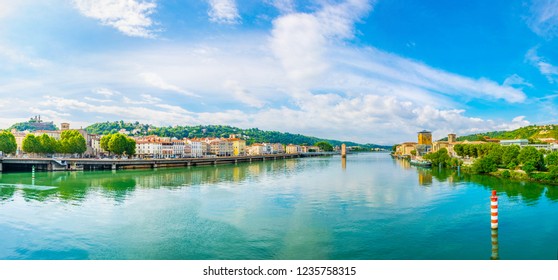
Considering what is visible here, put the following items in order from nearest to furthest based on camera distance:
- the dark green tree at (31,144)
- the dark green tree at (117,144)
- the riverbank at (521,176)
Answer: the riverbank at (521,176)
the dark green tree at (31,144)
the dark green tree at (117,144)

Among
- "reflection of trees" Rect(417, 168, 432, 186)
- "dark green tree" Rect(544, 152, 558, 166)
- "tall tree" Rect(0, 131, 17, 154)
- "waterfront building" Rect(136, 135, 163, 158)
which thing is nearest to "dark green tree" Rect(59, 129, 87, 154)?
"tall tree" Rect(0, 131, 17, 154)

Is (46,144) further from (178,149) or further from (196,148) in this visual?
(196,148)

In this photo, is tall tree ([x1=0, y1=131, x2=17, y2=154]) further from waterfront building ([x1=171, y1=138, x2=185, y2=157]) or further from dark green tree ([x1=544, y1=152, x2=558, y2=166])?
dark green tree ([x1=544, y1=152, x2=558, y2=166])

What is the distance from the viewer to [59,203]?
16422 mm

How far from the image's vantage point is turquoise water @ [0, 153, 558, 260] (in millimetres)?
9070

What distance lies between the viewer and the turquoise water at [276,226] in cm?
907

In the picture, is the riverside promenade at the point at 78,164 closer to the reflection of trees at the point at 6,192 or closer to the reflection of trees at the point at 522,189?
the reflection of trees at the point at 6,192

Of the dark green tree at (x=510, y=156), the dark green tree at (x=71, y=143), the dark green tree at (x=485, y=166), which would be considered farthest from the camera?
the dark green tree at (x=71, y=143)

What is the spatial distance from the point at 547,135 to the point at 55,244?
8616cm

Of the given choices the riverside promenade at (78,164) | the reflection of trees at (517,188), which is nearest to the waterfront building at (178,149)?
the riverside promenade at (78,164)

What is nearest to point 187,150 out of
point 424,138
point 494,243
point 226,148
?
point 226,148

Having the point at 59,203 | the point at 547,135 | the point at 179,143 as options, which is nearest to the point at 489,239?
the point at 59,203

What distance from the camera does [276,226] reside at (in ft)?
38.1
